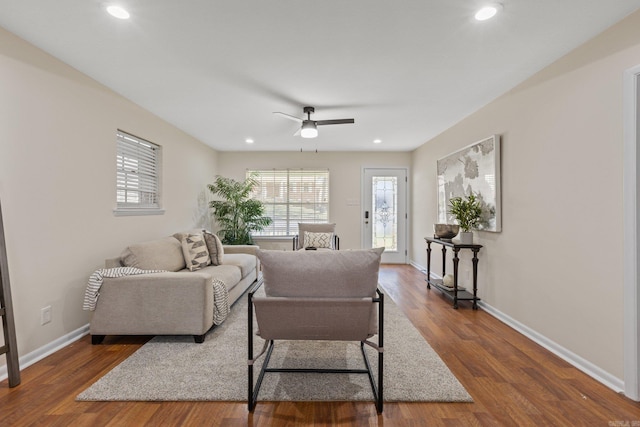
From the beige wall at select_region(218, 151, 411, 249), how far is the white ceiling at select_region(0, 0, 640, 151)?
8.64 feet

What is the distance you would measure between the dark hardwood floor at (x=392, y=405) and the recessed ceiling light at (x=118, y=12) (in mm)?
2422

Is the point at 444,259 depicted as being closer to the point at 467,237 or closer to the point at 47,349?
the point at 467,237

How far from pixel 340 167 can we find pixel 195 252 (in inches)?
144

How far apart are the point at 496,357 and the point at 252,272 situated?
3.14 metres

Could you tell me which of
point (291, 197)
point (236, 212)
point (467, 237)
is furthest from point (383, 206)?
point (236, 212)

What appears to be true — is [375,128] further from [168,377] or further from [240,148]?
[168,377]

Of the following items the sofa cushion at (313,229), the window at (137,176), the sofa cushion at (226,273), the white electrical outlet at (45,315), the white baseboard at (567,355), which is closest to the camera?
the white baseboard at (567,355)

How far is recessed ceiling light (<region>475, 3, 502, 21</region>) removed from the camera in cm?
181

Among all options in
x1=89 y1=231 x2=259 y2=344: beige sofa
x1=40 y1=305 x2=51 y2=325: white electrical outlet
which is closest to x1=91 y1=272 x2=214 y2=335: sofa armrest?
x1=89 y1=231 x2=259 y2=344: beige sofa

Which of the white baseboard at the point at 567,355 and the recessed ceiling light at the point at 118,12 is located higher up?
the recessed ceiling light at the point at 118,12

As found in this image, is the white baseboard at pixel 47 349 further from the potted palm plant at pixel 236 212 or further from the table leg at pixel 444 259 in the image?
the table leg at pixel 444 259

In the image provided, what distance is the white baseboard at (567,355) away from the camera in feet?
6.54

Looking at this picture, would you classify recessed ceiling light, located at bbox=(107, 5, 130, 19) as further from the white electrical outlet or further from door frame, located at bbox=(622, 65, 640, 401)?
door frame, located at bbox=(622, 65, 640, 401)

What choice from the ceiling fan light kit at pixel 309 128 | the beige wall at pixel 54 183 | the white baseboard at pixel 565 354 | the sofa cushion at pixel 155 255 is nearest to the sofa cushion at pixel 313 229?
the sofa cushion at pixel 155 255
